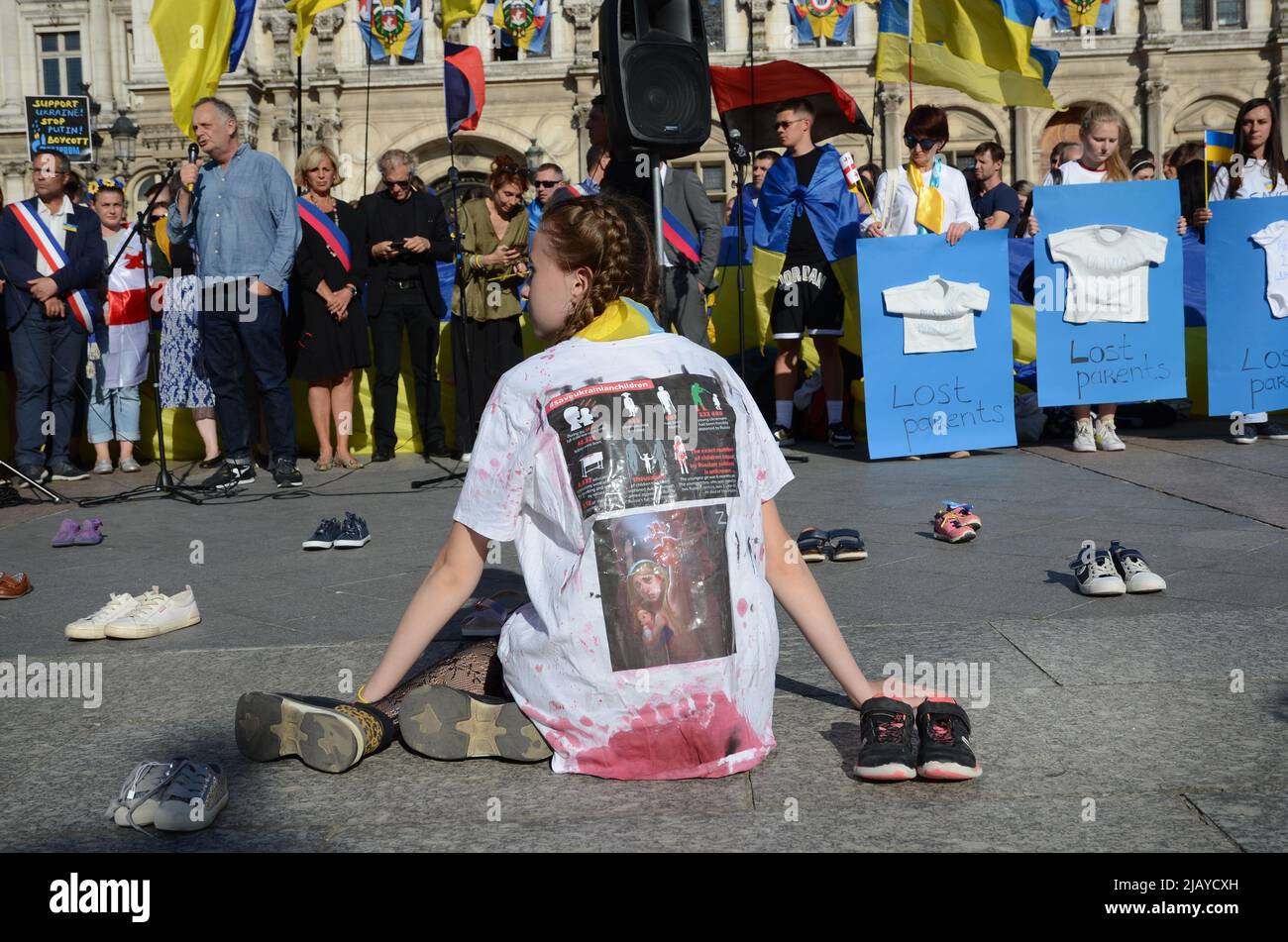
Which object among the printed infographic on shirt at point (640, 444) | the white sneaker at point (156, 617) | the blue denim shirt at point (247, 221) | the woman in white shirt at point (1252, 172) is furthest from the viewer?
the woman in white shirt at point (1252, 172)

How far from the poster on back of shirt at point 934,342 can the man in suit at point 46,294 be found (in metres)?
4.95

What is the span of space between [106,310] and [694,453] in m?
7.73

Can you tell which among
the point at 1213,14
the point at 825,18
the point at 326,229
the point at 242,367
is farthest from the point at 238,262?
the point at 1213,14

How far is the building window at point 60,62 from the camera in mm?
41156

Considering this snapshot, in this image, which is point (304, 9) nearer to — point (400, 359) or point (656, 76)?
point (400, 359)

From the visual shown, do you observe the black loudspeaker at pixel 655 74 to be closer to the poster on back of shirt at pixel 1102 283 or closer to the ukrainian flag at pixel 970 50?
the poster on back of shirt at pixel 1102 283

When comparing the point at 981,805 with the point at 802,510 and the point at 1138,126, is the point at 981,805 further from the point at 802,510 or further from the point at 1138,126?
the point at 1138,126

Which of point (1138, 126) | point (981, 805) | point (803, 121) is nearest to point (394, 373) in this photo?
point (803, 121)

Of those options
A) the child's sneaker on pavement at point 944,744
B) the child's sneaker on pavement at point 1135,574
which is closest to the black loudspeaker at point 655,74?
the child's sneaker on pavement at point 1135,574

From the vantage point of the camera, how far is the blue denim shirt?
825 centimetres

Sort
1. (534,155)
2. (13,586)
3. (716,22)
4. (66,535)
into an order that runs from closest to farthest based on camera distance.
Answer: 1. (13,586)
2. (66,535)
3. (534,155)
4. (716,22)

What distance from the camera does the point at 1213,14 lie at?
110 ft

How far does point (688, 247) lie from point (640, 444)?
6106 mm

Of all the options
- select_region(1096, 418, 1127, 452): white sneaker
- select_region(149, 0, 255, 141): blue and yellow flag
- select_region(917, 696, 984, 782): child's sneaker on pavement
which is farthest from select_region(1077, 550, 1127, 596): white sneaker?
select_region(149, 0, 255, 141): blue and yellow flag
